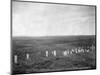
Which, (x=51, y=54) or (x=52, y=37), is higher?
(x=52, y=37)

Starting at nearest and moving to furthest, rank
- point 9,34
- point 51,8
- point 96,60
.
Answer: point 9,34
point 51,8
point 96,60

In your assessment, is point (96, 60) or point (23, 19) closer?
point (23, 19)

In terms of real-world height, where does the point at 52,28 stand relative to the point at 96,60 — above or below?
above

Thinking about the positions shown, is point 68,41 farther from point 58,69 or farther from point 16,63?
point 16,63

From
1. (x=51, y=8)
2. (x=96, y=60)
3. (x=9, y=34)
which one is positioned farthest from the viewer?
(x=96, y=60)

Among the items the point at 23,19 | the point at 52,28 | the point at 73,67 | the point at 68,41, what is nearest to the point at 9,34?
the point at 23,19
